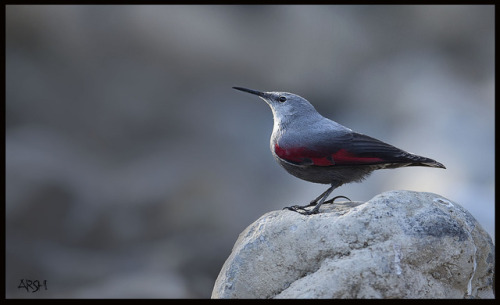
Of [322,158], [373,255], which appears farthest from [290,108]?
[373,255]

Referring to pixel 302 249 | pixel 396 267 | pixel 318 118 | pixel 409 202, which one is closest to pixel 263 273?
pixel 302 249

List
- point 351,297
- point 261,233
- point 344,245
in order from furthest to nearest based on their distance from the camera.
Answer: point 261,233
point 344,245
point 351,297

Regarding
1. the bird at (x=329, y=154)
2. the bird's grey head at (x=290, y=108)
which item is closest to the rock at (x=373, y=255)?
the bird at (x=329, y=154)

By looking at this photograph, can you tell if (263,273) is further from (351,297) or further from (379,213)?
(379,213)

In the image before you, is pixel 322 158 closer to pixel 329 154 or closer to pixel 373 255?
pixel 329 154

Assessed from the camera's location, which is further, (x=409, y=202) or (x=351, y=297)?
(x=409, y=202)

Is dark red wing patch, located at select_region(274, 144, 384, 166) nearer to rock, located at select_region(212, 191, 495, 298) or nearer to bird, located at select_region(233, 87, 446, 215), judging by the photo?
bird, located at select_region(233, 87, 446, 215)

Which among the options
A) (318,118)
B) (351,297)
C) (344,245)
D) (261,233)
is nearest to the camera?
(351,297)

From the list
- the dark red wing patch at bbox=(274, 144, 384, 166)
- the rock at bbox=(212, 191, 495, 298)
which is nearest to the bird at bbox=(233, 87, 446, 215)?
the dark red wing patch at bbox=(274, 144, 384, 166)
